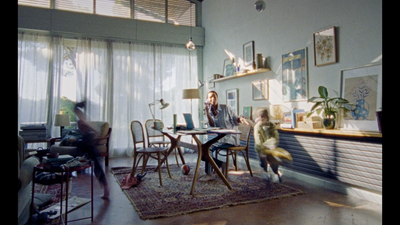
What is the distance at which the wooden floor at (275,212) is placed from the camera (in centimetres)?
263

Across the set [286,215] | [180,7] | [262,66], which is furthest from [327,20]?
[180,7]

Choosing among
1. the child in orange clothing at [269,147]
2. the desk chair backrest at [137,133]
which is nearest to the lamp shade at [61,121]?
the desk chair backrest at [137,133]

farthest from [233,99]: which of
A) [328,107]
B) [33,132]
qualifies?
[33,132]

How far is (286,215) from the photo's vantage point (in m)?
2.78

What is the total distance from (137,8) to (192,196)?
539 centimetres

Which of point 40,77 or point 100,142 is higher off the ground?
point 40,77

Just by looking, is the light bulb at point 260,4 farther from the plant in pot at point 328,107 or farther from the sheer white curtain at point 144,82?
the sheer white curtain at point 144,82

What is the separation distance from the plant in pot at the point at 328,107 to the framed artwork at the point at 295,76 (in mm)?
423

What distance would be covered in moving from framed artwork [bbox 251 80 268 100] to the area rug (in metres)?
1.63

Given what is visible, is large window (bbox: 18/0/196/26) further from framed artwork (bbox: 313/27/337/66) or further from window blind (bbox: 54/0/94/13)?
framed artwork (bbox: 313/27/337/66)

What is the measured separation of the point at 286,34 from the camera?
15.4ft

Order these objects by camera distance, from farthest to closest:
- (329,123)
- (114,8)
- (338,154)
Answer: (114,8) < (329,123) < (338,154)

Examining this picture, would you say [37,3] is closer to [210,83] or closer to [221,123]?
[210,83]

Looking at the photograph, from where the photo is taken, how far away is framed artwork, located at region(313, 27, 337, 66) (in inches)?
152
